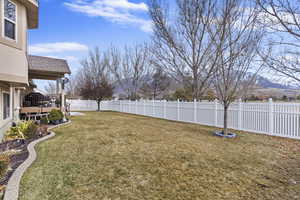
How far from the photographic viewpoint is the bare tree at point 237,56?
7422 millimetres

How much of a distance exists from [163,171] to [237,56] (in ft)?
18.5

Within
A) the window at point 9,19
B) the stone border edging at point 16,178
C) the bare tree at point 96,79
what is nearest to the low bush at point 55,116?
the window at point 9,19

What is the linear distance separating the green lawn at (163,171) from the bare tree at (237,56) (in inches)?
89.3

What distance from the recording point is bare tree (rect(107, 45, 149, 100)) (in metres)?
24.5

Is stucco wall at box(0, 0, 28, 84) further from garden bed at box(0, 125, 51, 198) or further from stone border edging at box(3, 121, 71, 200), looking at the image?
stone border edging at box(3, 121, 71, 200)

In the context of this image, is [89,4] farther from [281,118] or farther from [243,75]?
[281,118]

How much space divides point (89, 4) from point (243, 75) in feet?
40.1

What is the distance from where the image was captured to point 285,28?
4.36 meters

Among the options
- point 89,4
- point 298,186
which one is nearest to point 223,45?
point 298,186

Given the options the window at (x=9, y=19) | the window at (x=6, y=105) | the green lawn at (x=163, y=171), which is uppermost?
the window at (x=9, y=19)

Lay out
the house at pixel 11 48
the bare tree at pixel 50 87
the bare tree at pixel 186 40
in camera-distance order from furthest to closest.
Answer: the bare tree at pixel 50 87 < the bare tree at pixel 186 40 < the house at pixel 11 48

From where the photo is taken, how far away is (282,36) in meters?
4.72

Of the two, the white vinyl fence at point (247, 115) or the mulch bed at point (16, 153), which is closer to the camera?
the mulch bed at point (16, 153)

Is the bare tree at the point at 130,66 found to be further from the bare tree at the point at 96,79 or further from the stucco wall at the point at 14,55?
the stucco wall at the point at 14,55
